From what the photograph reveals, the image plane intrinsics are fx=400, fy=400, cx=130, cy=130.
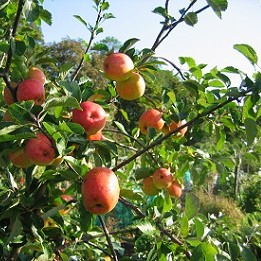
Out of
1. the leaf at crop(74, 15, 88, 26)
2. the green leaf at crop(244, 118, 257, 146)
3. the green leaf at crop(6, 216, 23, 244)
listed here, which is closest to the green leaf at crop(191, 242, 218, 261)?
the green leaf at crop(244, 118, 257, 146)

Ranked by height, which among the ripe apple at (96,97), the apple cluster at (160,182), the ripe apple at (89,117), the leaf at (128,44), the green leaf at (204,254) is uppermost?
the leaf at (128,44)

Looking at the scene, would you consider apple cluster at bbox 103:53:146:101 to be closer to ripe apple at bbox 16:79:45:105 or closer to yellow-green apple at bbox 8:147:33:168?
ripe apple at bbox 16:79:45:105

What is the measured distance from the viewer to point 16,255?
1260 millimetres

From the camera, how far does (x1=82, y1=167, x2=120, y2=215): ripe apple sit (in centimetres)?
90

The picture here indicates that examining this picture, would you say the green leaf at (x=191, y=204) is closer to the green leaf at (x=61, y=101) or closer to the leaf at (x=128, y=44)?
the green leaf at (x=61, y=101)

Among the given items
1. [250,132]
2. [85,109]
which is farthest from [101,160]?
[250,132]

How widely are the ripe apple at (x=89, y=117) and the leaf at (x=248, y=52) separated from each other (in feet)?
1.32

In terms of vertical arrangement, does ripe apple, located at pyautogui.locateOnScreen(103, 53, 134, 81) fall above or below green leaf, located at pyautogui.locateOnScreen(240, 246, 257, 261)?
above

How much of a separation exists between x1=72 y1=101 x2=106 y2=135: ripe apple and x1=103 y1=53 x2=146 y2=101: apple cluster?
0.17m

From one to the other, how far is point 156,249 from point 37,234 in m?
0.33

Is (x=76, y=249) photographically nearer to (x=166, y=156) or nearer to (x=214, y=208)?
(x=166, y=156)

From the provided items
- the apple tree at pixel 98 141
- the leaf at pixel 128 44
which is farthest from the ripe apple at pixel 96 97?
the leaf at pixel 128 44

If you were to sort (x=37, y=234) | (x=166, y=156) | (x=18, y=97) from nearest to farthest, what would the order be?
(x=18, y=97) < (x=37, y=234) < (x=166, y=156)

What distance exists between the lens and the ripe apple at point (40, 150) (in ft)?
3.01
